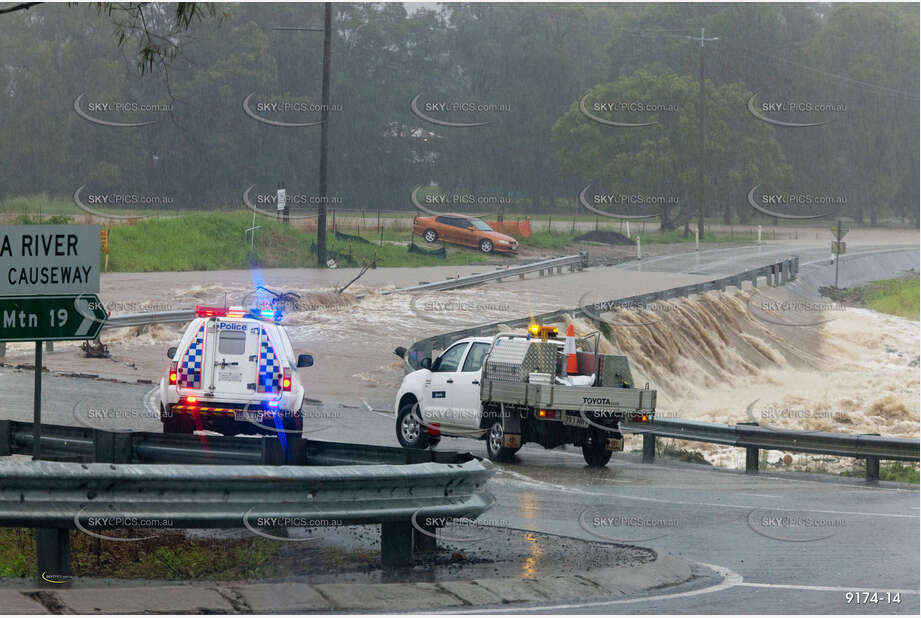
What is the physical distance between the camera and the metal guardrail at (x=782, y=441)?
18438 mm

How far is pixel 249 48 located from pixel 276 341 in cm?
6715

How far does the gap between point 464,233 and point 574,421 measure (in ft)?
139

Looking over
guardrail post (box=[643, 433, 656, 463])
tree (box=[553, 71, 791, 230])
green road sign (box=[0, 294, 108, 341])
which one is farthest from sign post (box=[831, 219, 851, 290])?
green road sign (box=[0, 294, 108, 341])

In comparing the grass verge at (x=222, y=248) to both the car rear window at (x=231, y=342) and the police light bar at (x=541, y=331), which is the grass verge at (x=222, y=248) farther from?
the police light bar at (x=541, y=331)

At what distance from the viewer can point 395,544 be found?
9.45 metres

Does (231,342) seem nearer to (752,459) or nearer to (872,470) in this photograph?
(752,459)

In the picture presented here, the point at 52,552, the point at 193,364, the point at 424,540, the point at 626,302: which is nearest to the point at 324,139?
the point at 626,302

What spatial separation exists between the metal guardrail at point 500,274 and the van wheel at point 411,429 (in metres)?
20.4

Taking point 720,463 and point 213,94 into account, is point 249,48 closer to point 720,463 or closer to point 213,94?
point 213,94

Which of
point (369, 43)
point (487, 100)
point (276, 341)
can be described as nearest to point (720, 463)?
point (276, 341)

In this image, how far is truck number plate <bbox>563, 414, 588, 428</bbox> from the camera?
17828mm

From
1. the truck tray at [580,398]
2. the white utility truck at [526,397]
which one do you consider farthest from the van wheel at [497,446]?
the truck tray at [580,398]

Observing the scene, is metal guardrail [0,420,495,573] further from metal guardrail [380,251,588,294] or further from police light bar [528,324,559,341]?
metal guardrail [380,251,588,294]

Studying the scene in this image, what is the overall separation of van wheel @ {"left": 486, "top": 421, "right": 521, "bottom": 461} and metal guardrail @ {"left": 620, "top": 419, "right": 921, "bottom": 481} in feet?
5.58
